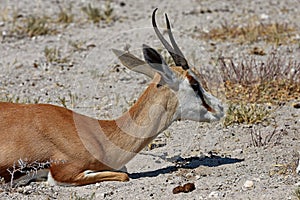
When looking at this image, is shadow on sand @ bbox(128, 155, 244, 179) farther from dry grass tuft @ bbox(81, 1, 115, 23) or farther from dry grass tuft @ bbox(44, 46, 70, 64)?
dry grass tuft @ bbox(81, 1, 115, 23)

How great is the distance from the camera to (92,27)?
11.6 metres

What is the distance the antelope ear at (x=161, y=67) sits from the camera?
5.76 m

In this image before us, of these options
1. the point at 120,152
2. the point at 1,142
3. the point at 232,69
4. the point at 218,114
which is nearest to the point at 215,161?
the point at 218,114

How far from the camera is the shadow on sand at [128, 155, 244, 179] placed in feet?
19.7

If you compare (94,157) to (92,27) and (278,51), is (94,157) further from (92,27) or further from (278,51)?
(92,27)

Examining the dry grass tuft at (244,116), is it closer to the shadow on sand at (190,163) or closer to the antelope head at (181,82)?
the shadow on sand at (190,163)

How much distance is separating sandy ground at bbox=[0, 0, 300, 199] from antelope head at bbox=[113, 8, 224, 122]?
0.45m

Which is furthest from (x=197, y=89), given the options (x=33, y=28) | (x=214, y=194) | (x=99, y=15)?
(x=99, y=15)

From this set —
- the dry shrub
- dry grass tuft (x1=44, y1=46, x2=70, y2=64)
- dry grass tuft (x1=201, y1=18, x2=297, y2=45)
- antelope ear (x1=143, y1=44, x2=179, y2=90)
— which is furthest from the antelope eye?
dry grass tuft (x1=201, y1=18, x2=297, y2=45)

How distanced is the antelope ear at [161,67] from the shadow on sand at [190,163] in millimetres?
701

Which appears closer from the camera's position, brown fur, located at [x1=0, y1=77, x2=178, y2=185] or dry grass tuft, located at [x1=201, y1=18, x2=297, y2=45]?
brown fur, located at [x1=0, y1=77, x2=178, y2=185]

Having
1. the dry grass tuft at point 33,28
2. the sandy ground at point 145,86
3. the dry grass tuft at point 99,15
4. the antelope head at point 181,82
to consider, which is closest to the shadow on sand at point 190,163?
the sandy ground at point 145,86

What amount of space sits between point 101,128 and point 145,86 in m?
2.71

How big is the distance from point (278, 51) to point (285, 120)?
266cm
